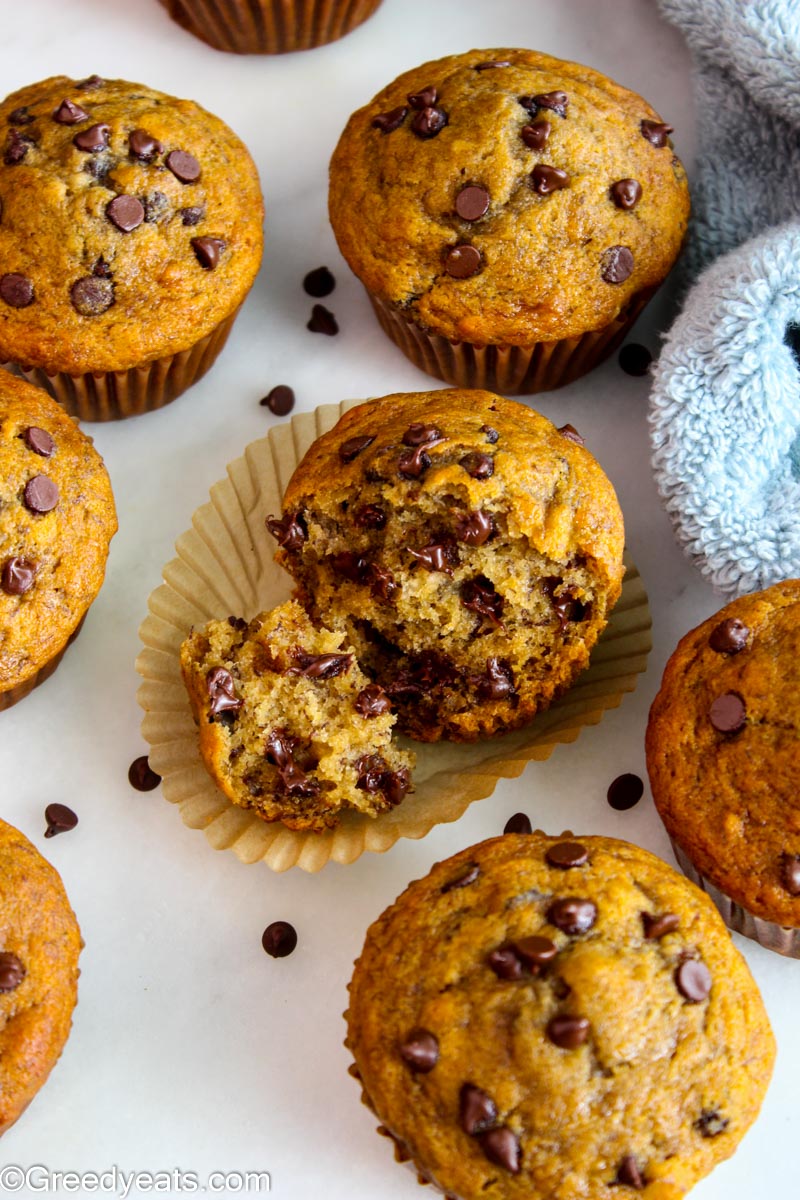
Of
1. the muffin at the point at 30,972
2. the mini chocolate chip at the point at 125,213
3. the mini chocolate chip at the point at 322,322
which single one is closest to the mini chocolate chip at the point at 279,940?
the muffin at the point at 30,972

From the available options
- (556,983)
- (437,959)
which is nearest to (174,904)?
(437,959)

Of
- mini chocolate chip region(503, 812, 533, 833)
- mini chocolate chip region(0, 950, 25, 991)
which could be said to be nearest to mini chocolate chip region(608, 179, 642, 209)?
mini chocolate chip region(503, 812, 533, 833)

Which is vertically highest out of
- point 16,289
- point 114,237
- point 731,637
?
point 114,237

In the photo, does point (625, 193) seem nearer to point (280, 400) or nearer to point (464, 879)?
point (280, 400)

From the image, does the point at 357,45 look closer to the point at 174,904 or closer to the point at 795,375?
the point at 795,375

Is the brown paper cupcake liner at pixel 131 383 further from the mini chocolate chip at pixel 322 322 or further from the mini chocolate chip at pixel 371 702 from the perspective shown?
Answer: the mini chocolate chip at pixel 371 702

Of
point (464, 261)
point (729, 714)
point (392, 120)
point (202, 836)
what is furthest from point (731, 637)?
point (392, 120)
